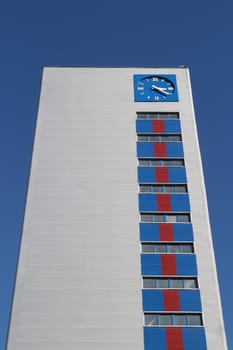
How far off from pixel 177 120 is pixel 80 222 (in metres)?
18.3

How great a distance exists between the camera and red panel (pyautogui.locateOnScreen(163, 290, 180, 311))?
132ft

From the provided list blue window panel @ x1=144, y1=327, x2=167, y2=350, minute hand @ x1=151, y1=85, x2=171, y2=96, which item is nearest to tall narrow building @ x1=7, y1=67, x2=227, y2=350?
blue window panel @ x1=144, y1=327, x2=167, y2=350

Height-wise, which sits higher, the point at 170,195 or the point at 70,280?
the point at 170,195

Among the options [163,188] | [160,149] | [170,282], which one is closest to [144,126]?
[160,149]

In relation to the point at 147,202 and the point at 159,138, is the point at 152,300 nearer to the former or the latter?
the point at 147,202

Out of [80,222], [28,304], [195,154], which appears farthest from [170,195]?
[28,304]

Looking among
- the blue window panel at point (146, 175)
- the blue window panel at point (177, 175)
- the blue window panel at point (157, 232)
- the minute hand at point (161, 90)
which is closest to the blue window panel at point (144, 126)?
the minute hand at point (161, 90)

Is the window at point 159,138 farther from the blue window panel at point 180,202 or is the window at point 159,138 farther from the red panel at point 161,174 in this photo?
the blue window panel at point 180,202

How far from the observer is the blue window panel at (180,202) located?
46.4m

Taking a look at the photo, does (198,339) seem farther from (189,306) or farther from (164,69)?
→ (164,69)

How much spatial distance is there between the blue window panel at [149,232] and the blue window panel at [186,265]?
3.07 meters

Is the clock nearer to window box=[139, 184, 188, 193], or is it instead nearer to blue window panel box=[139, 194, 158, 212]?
window box=[139, 184, 188, 193]

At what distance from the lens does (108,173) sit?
48.7 meters

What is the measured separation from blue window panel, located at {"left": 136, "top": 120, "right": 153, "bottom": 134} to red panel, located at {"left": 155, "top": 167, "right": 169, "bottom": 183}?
18.1 ft
